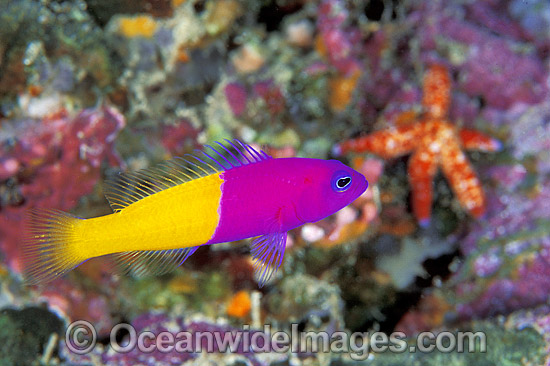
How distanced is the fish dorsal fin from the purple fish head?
0.23 metres

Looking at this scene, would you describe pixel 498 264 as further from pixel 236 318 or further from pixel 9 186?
pixel 9 186

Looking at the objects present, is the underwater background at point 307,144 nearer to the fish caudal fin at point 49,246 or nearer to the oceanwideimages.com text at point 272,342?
the oceanwideimages.com text at point 272,342

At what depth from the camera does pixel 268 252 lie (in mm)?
1932

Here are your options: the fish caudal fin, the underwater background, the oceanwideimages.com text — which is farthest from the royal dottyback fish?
the oceanwideimages.com text

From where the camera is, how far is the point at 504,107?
4.15m

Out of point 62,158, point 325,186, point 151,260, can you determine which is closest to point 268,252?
point 325,186

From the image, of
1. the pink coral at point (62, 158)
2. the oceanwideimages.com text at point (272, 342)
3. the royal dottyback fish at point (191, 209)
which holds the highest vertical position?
the royal dottyback fish at point (191, 209)

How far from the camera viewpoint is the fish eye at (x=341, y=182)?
178 centimetres

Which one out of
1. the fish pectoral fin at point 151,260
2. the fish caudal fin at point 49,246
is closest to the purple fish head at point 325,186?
the fish pectoral fin at point 151,260

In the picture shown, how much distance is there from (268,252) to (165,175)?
1.98 feet

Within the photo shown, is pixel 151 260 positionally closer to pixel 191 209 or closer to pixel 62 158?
pixel 191 209

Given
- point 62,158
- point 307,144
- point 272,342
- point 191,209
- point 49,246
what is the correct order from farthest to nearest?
point 307,144 < point 62,158 < point 272,342 < point 49,246 < point 191,209

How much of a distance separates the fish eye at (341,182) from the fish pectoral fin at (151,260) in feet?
2.37

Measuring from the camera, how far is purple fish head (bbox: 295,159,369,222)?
1.80 meters
